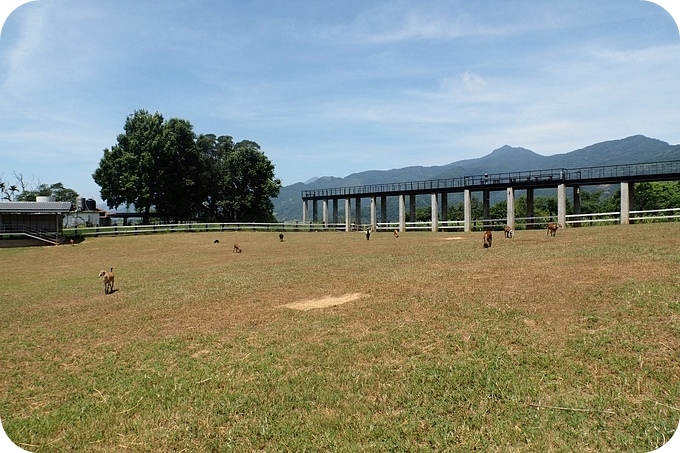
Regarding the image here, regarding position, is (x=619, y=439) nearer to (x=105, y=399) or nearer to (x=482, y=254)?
(x=105, y=399)

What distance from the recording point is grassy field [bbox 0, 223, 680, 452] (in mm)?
5289

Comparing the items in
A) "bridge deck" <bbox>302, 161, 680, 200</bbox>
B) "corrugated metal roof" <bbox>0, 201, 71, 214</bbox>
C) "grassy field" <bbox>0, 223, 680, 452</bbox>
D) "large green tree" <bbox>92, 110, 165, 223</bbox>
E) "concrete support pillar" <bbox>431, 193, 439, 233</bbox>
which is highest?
"large green tree" <bbox>92, 110, 165, 223</bbox>

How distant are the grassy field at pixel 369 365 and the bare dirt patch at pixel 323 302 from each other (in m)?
0.40

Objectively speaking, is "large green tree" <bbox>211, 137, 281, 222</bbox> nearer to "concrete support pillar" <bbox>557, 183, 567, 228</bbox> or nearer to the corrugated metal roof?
the corrugated metal roof

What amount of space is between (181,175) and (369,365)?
60.5 metres

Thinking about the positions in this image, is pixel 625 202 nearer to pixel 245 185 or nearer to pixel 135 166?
pixel 245 185

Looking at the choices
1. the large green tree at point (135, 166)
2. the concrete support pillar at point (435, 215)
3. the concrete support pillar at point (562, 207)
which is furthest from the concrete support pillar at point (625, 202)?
the large green tree at point (135, 166)

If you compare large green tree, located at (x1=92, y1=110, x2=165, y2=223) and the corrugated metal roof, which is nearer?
the corrugated metal roof

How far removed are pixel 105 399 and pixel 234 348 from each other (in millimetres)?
2460

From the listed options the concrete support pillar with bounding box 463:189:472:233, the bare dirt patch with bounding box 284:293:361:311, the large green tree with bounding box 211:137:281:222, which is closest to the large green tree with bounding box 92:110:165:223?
the large green tree with bounding box 211:137:281:222

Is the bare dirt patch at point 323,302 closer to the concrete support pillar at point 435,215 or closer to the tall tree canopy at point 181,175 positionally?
the concrete support pillar at point 435,215

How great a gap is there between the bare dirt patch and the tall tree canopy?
5150 centimetres

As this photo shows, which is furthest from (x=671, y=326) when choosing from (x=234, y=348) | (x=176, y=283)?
(x=176, y=283)

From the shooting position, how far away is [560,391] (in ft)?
19.1
